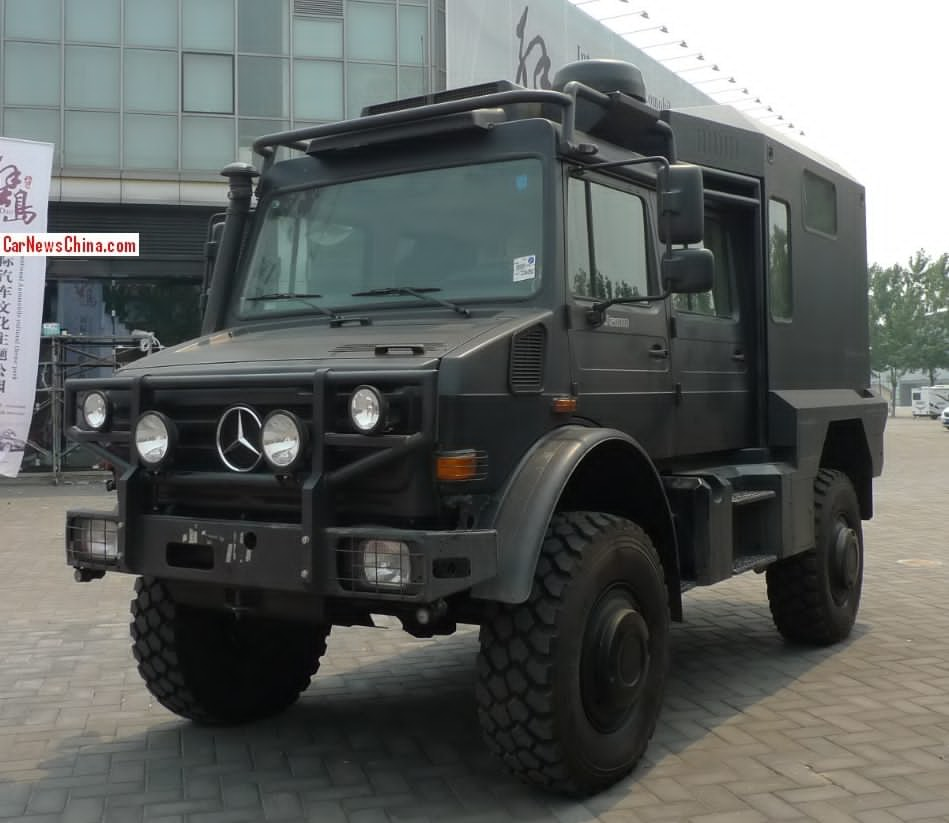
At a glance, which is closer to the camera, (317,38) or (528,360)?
(528,360)

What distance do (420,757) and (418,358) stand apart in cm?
187

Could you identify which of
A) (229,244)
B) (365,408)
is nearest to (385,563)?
(365,408)

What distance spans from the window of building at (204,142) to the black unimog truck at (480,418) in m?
18.1

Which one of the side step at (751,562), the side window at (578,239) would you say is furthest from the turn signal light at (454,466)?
the side step at (751,562)

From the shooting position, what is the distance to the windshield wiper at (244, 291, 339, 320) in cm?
484

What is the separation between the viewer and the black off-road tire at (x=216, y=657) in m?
4.92

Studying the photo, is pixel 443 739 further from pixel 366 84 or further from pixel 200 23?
pixel 200 23

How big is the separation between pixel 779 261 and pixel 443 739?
11.2 feet

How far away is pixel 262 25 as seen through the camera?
2281 cm

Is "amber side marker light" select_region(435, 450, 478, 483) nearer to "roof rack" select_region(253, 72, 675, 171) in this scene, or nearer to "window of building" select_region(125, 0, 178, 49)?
"roof rack" select_region(253, 72, 675, 171)

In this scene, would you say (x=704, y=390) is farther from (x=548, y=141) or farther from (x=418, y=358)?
(x=418, y=358)

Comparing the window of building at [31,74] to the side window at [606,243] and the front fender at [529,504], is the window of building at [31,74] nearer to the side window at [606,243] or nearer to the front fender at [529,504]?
the side window at [606,243]

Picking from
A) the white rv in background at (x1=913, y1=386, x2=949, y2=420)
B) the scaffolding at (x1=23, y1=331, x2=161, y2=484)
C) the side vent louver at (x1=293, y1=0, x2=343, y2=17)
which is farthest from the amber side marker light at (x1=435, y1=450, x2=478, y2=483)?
the white rv in background at (x1=913, y1=386, x2=949, y2=420)

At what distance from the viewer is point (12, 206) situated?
17.9 metres
